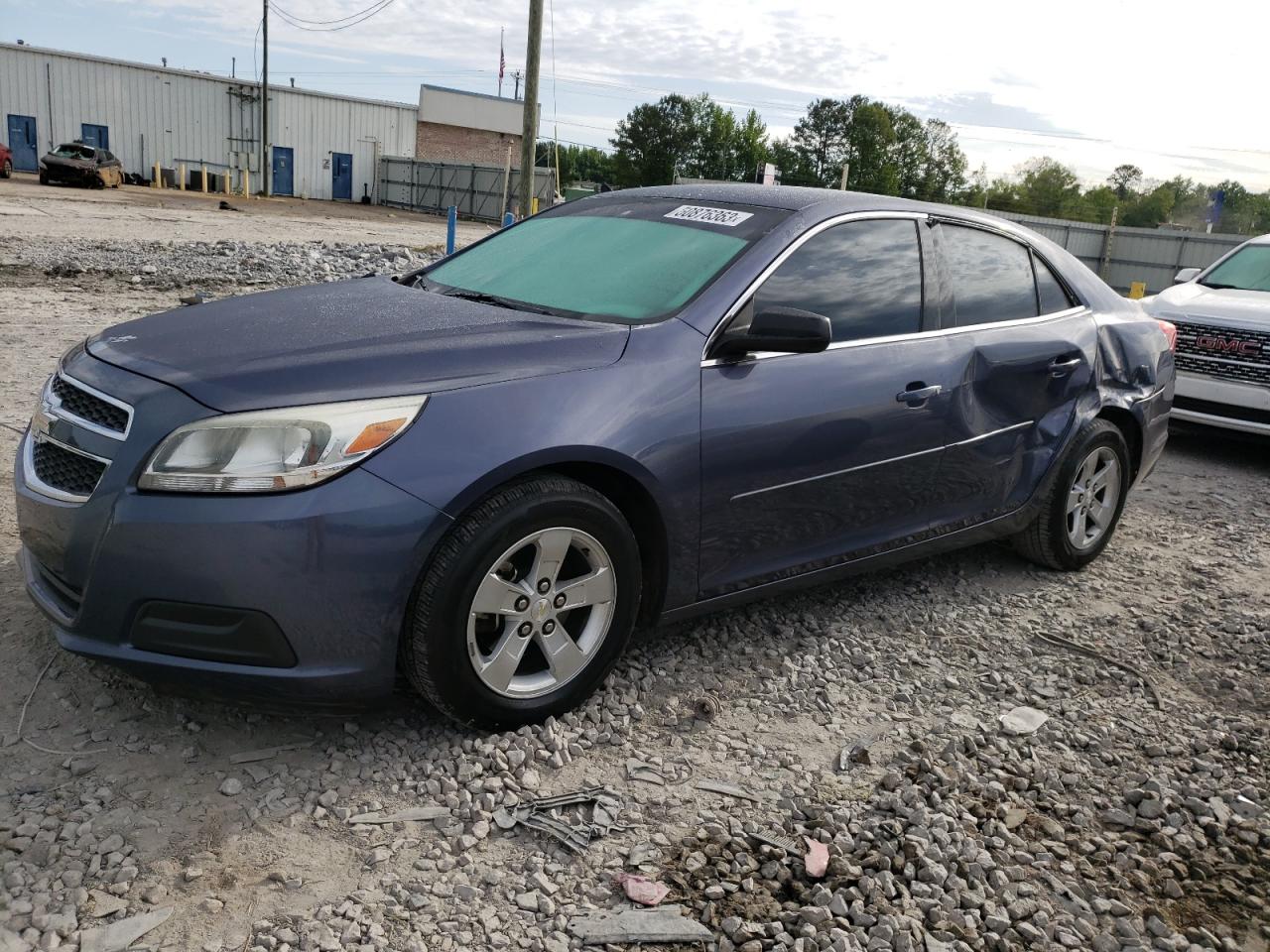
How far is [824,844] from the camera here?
294 centimetres

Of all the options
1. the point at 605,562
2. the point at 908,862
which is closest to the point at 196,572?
the point at 605,562

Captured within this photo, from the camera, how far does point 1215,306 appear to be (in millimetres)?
8578

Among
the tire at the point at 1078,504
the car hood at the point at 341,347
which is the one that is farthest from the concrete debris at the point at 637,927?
the tire at the point at 1078,504

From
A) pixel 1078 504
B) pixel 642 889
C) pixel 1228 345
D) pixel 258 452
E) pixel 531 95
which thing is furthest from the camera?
pixel 531 95

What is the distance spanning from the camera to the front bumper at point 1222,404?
7.98 meters

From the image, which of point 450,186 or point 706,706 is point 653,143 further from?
point 706,706

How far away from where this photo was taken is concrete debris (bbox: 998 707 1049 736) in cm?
371

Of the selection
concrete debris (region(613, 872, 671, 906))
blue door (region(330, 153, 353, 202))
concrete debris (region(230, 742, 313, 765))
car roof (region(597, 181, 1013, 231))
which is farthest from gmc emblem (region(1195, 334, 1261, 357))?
blue door (region(330, 153, 353, 202))

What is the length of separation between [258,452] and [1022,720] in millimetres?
2653

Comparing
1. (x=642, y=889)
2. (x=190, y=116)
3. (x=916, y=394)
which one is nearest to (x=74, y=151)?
(x=190, y=116)

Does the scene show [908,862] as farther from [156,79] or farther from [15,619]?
[156,79]

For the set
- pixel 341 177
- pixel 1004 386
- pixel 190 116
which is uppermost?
pixel 190 116

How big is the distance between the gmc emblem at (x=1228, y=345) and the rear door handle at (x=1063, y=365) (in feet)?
13.3

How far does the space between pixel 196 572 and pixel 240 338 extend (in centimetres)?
84
